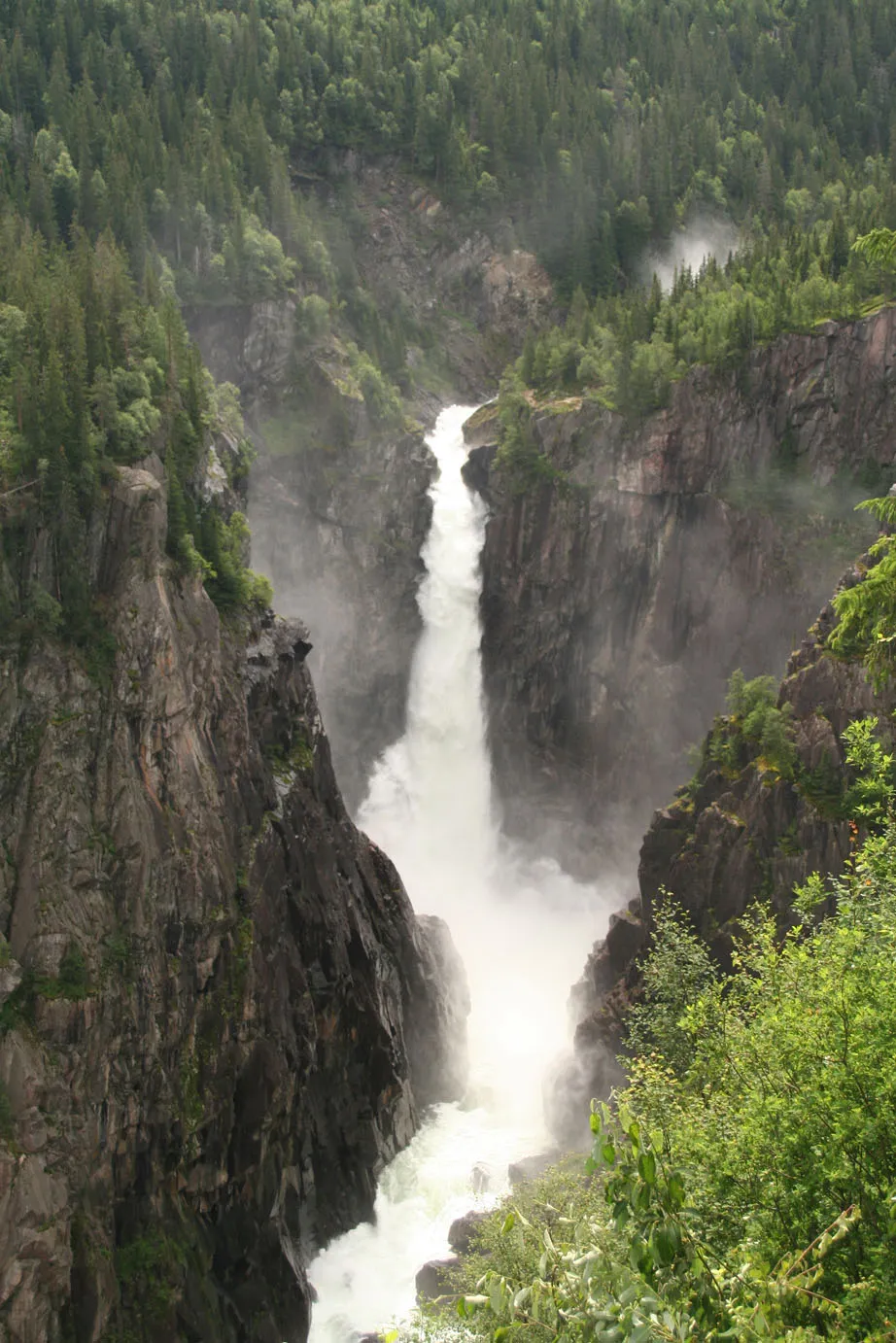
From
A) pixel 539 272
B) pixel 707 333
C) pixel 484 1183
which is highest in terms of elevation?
pixel 539 272

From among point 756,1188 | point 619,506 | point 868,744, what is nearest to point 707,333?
point 619,506

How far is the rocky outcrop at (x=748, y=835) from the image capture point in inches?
2122

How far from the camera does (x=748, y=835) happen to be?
186 feet

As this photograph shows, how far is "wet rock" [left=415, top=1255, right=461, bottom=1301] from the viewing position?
4641 cm

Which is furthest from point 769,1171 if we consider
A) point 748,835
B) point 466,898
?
point 466,898

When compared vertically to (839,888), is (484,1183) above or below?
above

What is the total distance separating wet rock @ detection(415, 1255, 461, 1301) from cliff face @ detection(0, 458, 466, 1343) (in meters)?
4.96

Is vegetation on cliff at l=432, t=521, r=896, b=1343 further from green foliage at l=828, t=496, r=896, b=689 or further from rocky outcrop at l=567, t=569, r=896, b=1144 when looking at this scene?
rocky outcrop at l=567, t=569, r=896, b=1144

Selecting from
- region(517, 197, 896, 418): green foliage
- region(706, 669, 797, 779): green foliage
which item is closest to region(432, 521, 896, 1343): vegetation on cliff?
region(706, 669, 797, 779): green foliage

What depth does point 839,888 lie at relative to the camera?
68.0 feet

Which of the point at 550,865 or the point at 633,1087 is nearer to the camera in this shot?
the point at 633,1087

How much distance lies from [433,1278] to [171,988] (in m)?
16.6

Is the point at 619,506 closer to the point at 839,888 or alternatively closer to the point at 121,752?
the point at 121,752

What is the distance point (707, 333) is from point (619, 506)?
14.9 meters
